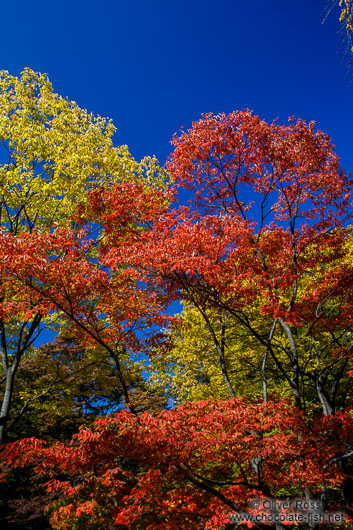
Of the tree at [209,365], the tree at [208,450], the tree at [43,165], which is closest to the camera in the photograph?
the tree at [208,450]

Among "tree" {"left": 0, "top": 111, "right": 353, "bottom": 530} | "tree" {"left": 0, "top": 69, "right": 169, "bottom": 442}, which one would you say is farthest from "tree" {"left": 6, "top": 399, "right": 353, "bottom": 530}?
"tree" {"left": 0, "top": 69, "right": 169, "bottom": 442}

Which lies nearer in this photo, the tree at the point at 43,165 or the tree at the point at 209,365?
the tree at the point at 43,165

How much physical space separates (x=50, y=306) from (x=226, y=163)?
5934 mm

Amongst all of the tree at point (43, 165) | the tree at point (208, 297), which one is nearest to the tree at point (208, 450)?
the tree at point (208, 297)

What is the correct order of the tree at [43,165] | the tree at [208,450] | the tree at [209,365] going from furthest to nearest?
the tree at [209,365], the tree at [43,165], the tree at [208,450]

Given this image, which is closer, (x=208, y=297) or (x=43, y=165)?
(x=208, y=297)

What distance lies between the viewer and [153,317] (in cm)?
819

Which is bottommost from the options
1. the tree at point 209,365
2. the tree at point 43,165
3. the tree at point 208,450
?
the tree at point 208,450

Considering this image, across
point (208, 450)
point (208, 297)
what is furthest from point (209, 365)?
point (208, 450)

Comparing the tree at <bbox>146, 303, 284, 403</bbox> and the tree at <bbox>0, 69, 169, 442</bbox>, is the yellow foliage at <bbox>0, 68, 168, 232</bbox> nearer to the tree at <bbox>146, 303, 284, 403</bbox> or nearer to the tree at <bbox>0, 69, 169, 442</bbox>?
the tree at <bbox>0, 69, 169, 442</bbox>

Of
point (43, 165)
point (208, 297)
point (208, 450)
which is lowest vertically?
point (208, 450)

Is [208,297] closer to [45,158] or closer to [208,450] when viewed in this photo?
[208,450]

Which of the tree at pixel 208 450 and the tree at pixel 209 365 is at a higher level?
the tree at pixel 209 365

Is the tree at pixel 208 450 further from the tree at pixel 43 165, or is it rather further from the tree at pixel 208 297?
the tree at pixel 43 165
